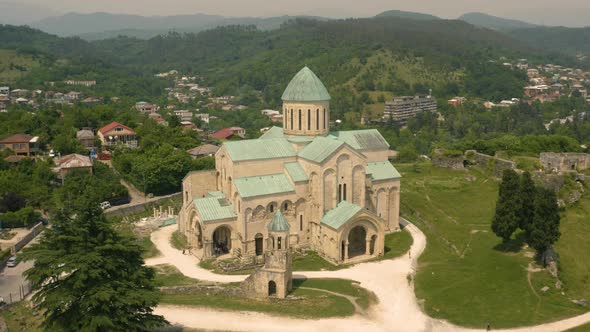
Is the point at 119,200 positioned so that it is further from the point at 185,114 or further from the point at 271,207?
the point at 185,114

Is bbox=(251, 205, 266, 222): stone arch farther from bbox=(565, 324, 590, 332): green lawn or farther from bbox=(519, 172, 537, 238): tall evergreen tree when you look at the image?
bbox=(565, 324, 590, 332): green lawn

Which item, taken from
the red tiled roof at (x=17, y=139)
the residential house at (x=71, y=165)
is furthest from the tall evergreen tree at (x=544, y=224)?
the red tiled roof at (x=17, y=139)

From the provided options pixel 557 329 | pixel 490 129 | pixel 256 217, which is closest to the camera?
pixel 557 329

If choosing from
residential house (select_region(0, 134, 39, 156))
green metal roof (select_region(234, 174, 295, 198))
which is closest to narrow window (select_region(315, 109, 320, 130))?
green metal roof (select_region(234, 174, 295, 198))

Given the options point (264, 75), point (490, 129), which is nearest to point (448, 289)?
point (490, 129)

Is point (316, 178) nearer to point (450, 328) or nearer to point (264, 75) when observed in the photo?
point (450, 328)
